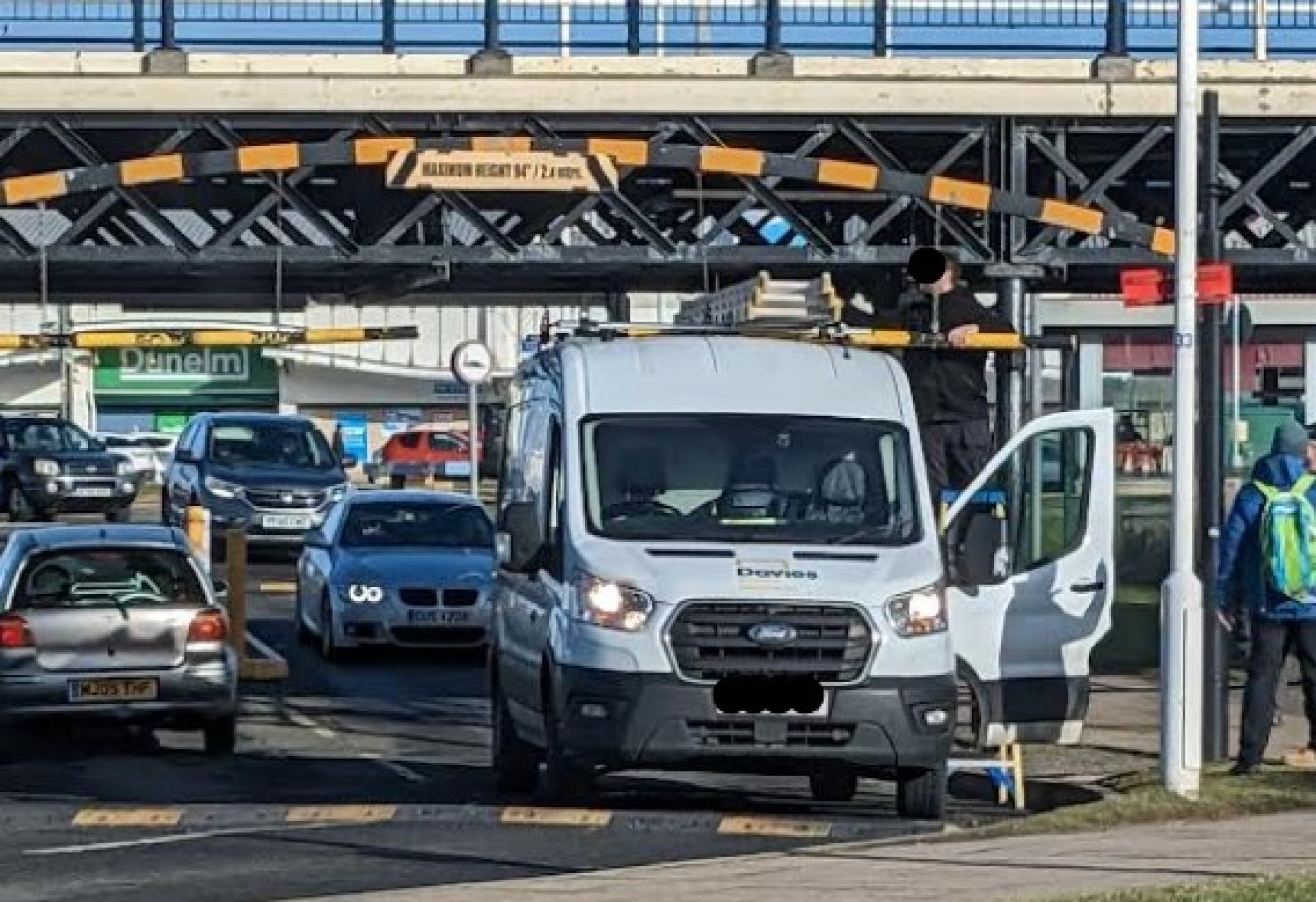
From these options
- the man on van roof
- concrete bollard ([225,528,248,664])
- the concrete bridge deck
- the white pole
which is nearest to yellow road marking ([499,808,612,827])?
the white pole

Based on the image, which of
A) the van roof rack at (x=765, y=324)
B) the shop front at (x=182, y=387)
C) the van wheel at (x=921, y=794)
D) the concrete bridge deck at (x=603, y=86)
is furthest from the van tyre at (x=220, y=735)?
the shop front at (x=182, y=387)

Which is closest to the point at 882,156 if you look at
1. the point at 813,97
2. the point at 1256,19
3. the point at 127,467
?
the point at 813,97

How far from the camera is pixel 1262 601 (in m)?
15.6

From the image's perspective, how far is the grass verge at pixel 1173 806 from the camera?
13.8 m

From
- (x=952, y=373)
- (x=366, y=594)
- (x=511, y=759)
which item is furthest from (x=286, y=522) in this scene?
(x=511, y=759)

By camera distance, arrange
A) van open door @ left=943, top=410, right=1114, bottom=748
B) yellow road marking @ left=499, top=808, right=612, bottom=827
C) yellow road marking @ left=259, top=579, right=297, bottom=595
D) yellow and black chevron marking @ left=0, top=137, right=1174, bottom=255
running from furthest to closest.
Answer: yellow road marking @ left=259, top=579, right=297, bottom=595
yellow and black chevron marking @ left=0, top=137, right=1174, bottom=255
van open door @ left=943, top=410, right=1114, bottom=748
yellow road marking @ left=499, top=808, right=612, bottom=827

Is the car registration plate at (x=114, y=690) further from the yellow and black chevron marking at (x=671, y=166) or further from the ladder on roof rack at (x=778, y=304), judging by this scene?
the ladder on roof rack at (x=778, y=304)

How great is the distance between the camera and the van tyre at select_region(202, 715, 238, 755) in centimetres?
1847

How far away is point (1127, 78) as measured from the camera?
2739cm

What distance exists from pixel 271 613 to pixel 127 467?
12955 millimetres

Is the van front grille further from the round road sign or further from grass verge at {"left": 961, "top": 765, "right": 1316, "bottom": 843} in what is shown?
the round road sign

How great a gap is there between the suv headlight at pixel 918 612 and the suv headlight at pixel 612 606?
47.5 inches

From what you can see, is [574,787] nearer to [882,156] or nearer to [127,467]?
[882,156]

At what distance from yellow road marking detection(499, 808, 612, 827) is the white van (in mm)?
165
